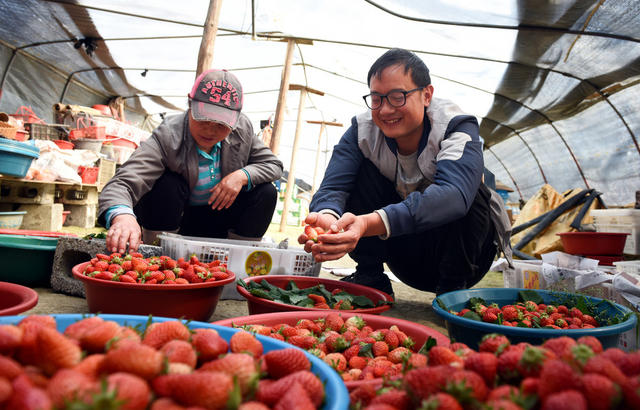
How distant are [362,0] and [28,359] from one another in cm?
475

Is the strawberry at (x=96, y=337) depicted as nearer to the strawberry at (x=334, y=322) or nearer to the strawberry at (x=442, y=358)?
the strawberry at (x=442, y=358)

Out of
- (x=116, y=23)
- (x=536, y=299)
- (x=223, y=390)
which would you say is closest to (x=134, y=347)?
(x=223, y=390)

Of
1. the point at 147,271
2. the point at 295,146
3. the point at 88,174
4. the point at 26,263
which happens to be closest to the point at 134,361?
the point at 147,271

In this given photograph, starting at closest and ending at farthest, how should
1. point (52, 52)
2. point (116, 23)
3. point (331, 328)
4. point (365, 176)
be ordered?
point (331, 328) < point (365, 176) < point (116, 23) < point (52, 52)

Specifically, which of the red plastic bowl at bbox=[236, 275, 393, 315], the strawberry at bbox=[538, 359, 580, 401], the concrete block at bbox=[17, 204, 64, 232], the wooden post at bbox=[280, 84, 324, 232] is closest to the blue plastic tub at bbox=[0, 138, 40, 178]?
the concrete block at bbox=[17, 204, 64, 232]

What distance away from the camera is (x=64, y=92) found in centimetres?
740

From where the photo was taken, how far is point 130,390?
506 mm

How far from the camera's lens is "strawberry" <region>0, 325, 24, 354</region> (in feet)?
2.00

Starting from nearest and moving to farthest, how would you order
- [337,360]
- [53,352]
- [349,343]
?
[53,352] → [337,360] → [349,343]

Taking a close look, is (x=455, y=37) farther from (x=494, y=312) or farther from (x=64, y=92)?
(x=64, y=92)

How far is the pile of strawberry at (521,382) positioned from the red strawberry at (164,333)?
12.6 inches

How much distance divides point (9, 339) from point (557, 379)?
0.76 meters

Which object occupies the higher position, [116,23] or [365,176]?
[116,23]

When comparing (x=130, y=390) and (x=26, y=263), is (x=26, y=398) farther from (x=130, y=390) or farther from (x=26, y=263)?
(x=26, y=263)
